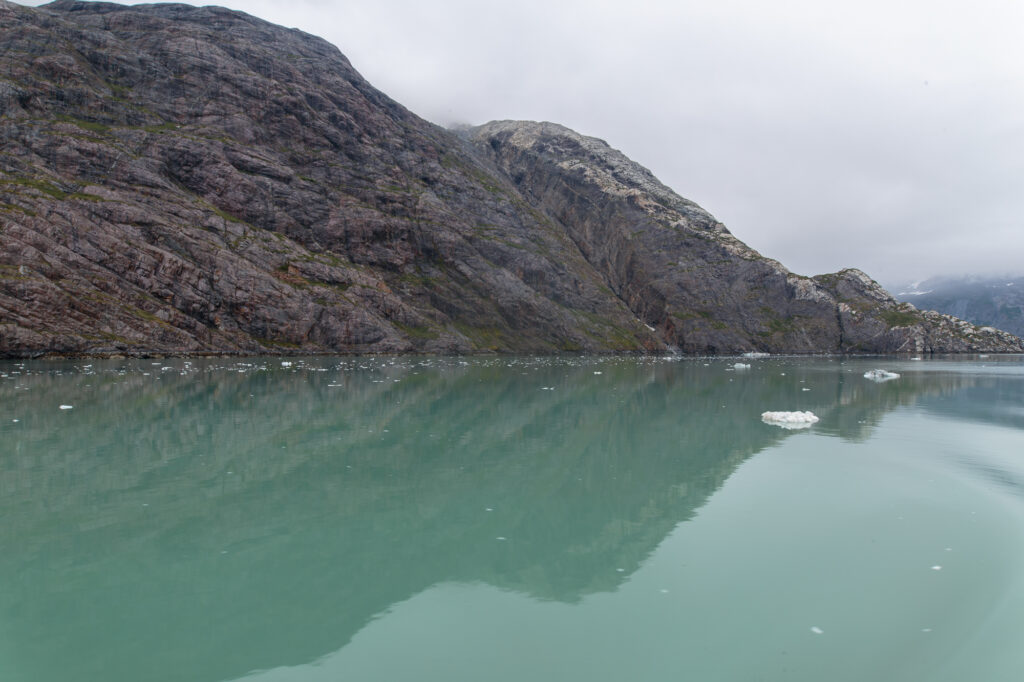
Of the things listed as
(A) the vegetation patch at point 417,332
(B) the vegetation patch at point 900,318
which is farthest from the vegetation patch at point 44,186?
(B) the vegetation patch at point 900,318

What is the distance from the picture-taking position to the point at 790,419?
26.8 m

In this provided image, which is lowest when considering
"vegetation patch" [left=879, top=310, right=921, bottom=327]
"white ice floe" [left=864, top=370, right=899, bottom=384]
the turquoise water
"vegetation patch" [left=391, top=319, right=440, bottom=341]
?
the turquoise water

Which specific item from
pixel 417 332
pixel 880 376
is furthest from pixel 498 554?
pixel 417 332

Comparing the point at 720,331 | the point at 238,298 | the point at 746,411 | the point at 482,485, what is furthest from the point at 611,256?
the point at 482,485

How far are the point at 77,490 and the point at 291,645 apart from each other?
388 inches

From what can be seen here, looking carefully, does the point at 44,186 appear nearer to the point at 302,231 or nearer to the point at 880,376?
the point at 302,231

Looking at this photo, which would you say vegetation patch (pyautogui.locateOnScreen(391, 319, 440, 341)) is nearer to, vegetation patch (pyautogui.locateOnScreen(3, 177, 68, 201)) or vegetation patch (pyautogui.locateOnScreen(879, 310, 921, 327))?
vegetation patch (pyautogui.locateOnScreen(3, 177, 68, 201))

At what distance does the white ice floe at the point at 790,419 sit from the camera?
2623 cm

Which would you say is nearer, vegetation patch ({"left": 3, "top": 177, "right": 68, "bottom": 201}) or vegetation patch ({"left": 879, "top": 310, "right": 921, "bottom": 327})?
vegetation patch ({"left": 3, "top": 177, "right": 68, "bottom": 201})

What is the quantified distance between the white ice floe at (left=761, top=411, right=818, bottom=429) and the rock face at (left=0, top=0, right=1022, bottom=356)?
215 ft

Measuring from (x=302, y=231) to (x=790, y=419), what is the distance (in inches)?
3685

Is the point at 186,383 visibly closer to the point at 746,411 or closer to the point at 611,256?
the point at 746,411

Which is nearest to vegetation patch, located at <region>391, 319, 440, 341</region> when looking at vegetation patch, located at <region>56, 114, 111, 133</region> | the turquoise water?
vegetation patch, located at <region>56, 114, 111, 133</region>

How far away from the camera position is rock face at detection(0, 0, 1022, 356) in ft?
225
